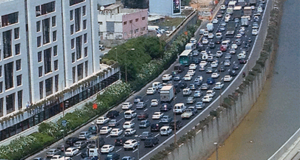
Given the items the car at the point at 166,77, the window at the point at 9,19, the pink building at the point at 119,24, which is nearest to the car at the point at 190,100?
the car at the point at 166,77

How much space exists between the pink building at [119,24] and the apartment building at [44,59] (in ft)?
35.8

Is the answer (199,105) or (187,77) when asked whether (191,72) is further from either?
(199,105)

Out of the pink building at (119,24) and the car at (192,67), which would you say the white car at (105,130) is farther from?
the pink building at (119,24)

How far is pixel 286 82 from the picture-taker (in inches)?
2675

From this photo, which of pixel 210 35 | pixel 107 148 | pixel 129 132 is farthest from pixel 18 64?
pixel 210 35

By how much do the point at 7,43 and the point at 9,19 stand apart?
112cm

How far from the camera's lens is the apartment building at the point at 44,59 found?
171ft

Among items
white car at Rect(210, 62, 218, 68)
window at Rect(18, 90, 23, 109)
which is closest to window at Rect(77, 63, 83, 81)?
window at Rect(18, 90, 23, 109)

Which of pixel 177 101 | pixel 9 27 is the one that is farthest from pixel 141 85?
pixel 9 27

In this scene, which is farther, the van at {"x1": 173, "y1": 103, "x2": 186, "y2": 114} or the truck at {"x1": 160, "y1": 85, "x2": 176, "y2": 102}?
the truck at {"x1": 160, "y1": 85, "x2": 176, "y2": 102}

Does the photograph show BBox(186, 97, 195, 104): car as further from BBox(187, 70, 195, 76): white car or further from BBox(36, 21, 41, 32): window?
BBox(36, 21, 41, 32): window

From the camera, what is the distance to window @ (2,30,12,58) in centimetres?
5178

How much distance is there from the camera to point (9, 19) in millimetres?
52062

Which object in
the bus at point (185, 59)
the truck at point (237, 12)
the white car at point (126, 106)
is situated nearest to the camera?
the white car at point (126, 106)
